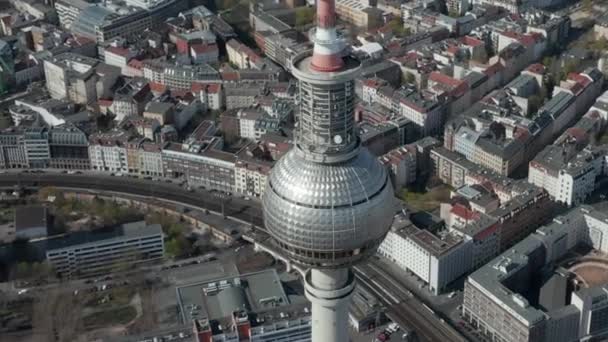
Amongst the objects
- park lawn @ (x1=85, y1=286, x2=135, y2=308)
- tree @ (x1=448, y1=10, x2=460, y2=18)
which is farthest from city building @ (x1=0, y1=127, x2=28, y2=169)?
tree @ (x1=448, y1=10, x2=460, y2=18)

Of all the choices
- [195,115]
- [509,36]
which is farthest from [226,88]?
[509,36]

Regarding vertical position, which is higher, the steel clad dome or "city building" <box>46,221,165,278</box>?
the steel clad dome

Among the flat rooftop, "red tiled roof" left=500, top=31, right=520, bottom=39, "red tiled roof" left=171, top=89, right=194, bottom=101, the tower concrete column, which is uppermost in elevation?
the tower concrete column

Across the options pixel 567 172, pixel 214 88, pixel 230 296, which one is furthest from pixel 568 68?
pixel 230 296

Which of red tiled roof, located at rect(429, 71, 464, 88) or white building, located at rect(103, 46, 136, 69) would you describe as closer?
red tiled roof, located at rect(429, 71, 464, 88)

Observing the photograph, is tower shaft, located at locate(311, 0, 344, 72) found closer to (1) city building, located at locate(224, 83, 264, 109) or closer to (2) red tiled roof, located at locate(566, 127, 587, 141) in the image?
(2) red tiled roof, located at locate(566, 127, 587, 141)

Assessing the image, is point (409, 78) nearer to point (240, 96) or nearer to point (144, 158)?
point (240, 96)

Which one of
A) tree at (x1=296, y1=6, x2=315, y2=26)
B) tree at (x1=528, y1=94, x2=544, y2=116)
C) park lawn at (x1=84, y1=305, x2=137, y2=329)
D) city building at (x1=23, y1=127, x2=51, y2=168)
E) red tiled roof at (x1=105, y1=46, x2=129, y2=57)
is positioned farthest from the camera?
tree at (x1=296, y1=6, x2=315, y2=26)
